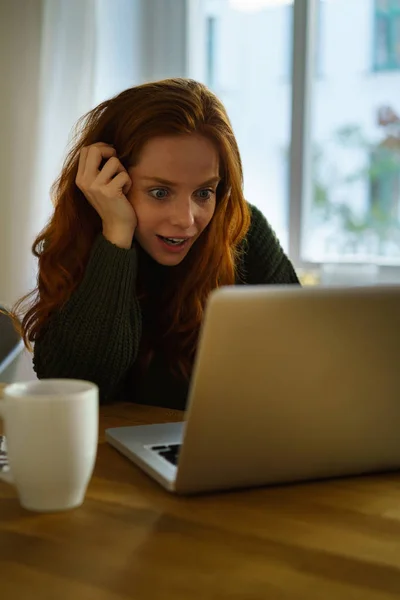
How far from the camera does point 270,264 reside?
1.66 metres

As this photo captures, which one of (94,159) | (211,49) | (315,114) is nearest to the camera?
(94,159)

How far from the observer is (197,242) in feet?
4.90

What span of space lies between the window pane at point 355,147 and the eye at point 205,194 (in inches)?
69.0

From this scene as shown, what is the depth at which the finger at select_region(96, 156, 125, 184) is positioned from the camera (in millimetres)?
1365

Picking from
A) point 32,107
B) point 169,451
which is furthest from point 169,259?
point 32,107

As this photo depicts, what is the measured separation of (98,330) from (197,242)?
12.1 inches

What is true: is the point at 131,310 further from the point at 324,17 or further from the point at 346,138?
the point at 324,17

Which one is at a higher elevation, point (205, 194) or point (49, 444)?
point (205, 194)

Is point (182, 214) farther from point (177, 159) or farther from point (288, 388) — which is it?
point (288, 388)

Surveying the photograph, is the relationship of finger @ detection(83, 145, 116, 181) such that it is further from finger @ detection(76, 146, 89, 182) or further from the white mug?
the white mug

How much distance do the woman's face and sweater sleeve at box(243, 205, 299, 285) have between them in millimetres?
266

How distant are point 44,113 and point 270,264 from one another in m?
1.76

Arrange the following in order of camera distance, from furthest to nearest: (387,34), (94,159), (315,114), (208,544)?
(315,114) → (387,34) → (94,159) → (208,544)

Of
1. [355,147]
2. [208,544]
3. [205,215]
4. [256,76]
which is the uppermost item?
[256,76]
